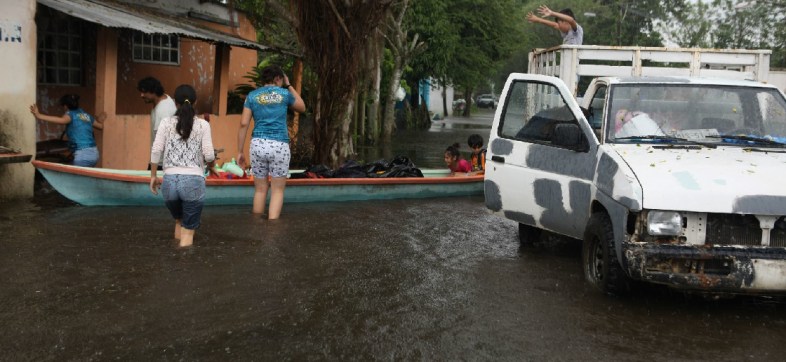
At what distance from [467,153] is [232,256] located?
15.4 metres

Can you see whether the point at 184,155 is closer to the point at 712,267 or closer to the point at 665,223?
the point at 665,223

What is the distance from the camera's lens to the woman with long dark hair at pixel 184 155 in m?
7.39

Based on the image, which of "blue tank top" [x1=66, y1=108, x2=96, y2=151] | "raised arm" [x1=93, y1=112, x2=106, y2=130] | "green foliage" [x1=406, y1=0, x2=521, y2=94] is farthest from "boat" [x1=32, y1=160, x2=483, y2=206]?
"green foliage" [x1=406, y1=0, x2=521, y2=94]

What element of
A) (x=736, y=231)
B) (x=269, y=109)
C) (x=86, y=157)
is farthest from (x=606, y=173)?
(x=86, y=157)

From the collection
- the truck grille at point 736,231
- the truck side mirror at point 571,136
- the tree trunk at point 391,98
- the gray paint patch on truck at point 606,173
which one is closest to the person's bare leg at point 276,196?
the truck side mirror at point 571,136

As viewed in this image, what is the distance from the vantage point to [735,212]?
547cm

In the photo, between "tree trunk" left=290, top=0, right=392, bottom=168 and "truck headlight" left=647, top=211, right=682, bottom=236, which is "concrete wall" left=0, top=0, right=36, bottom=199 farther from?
"truck headlight" left=647, top=211, right=682, bottom=236

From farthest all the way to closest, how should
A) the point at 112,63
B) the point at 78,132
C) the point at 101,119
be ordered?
the point at 112,63, the point at 101,119, the point at 78,132

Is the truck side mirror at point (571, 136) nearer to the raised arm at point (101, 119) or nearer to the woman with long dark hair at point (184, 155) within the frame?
the woman with long dark hair at point (184, 155)

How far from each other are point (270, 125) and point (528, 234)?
3105mm

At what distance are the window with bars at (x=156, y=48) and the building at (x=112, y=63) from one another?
0.02 meters

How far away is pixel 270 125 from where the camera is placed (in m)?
9.30

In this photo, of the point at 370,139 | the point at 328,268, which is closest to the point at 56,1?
the point at 328,268

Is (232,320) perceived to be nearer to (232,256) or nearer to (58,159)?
(232,256)
